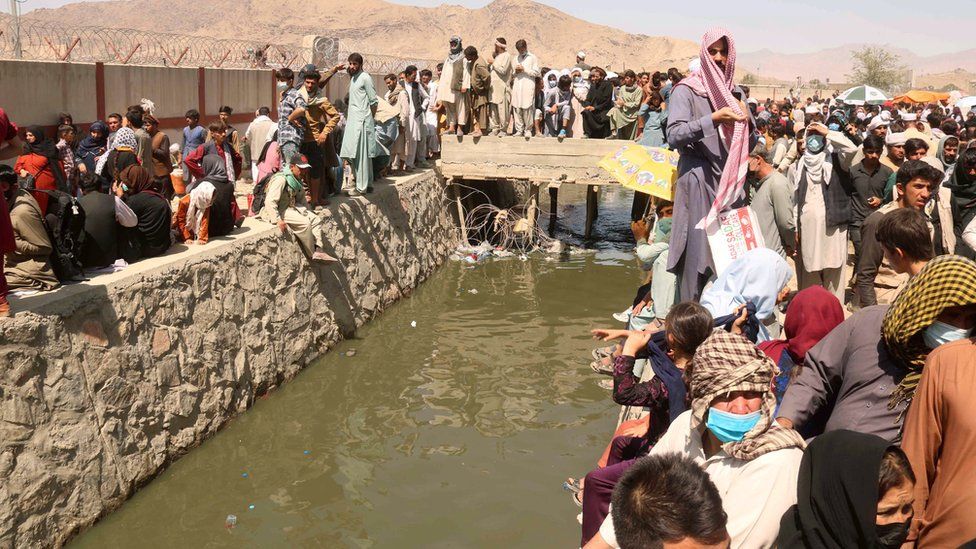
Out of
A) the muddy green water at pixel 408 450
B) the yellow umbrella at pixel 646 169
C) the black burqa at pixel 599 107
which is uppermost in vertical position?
the black burqa at pixel 599 107

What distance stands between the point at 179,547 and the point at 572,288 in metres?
8.38

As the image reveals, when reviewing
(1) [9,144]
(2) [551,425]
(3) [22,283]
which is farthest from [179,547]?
(2) [551,425]

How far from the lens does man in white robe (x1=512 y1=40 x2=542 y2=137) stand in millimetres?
15031

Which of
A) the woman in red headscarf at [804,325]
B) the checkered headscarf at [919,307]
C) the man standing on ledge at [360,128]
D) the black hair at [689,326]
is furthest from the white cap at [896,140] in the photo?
the checkered headscarf at [919,307]

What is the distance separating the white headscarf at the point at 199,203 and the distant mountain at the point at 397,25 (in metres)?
65.4

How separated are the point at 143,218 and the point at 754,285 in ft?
17.4

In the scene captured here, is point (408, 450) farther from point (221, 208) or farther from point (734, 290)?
point (734, 290)

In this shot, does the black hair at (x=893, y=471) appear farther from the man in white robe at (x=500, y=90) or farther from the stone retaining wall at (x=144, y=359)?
the man in white robe at (x=500, y=90)

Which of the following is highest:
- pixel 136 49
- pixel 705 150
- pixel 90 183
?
pixel 136 49

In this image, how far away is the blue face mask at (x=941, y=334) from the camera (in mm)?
2904

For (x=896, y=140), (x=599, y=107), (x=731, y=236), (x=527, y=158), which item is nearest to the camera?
(x=731, y=236)

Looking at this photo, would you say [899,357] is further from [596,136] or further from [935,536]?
[596,136]

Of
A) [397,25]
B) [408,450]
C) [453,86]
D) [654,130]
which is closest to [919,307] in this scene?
[408,450]

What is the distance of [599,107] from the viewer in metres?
16.6
